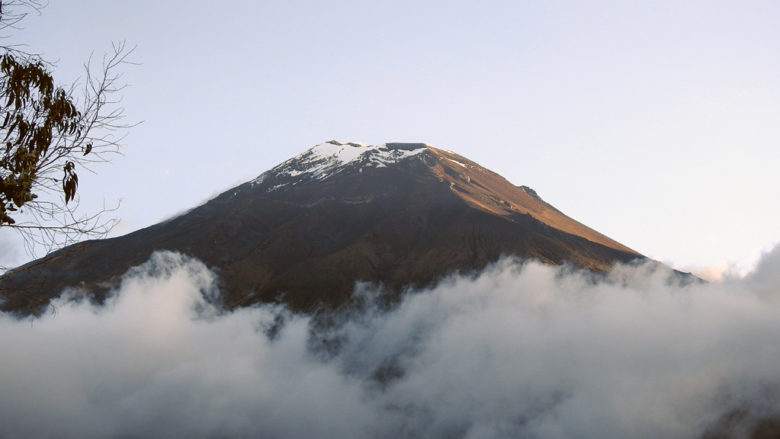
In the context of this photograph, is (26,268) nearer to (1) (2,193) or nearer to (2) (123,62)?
(1) (2,193)

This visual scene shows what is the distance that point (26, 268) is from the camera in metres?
13.3

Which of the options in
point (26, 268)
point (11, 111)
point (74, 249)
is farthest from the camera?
point (11, 111)

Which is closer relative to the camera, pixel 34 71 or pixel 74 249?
pixel 74 249

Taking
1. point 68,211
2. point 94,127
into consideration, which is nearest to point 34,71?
point 94,127

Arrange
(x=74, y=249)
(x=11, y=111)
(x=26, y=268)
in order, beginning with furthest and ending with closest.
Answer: (x=11, y=111)
(x=74, y=249)
(x=26, y=268)

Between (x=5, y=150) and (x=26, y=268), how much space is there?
3.51 m

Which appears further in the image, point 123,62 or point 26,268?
point 123,62

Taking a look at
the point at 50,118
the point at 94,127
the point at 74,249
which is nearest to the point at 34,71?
the point at 50,118

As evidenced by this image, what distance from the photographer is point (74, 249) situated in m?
14.4

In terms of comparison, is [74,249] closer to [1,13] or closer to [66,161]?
[66,161]

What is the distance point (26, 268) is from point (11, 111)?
426cm

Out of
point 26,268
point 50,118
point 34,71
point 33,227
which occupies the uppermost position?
point 34,71

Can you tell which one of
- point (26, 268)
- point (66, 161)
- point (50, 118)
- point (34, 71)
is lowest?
point (26, 268)

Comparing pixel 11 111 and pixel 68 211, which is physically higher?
pixel 11 111
